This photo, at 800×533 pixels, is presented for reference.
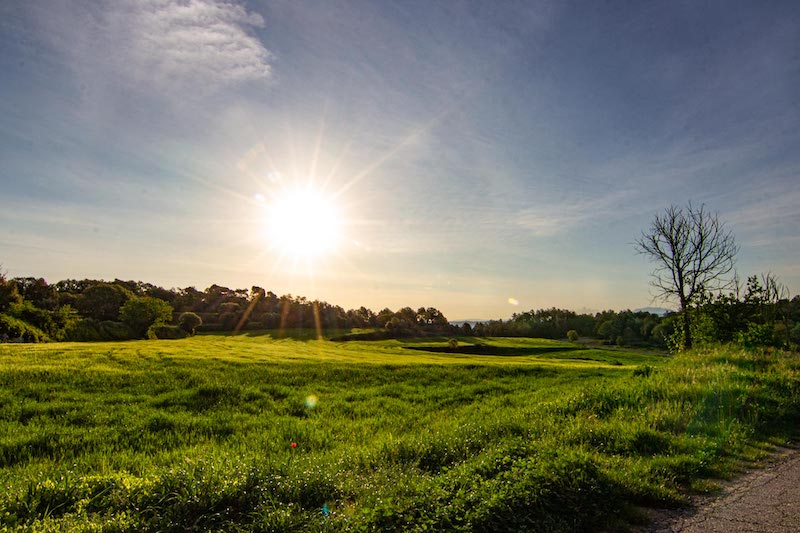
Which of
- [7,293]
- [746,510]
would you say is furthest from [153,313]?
[746,510]

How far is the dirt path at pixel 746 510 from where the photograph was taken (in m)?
4.88

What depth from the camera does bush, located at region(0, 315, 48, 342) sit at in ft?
101

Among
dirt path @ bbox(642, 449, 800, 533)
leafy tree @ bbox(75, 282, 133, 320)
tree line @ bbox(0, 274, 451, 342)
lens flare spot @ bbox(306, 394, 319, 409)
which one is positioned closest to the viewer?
dirt path @ bbox(642, 449, 800, 533)

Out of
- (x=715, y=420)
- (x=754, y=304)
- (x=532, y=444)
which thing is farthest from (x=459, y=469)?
(x=754, y=304)

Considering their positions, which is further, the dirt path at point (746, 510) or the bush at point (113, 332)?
the bush at point (113, 332)

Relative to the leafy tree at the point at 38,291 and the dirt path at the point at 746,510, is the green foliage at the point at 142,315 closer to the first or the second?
the leafy tree at the point at 38,291

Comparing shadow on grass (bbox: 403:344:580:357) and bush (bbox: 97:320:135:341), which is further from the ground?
bush (bbox: 97:320:135:341)

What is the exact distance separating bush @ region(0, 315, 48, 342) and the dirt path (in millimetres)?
41948

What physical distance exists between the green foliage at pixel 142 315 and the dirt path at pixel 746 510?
2115 inches

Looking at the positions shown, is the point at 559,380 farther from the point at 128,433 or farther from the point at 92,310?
the point at 92,310

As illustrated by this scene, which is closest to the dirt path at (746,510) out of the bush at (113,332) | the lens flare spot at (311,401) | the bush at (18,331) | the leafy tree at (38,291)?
the lens flare spot at (311,401)

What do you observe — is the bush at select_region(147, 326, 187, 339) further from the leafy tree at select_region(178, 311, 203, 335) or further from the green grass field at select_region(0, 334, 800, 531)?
the green grass field at select_region(0, 334, 800, 531)

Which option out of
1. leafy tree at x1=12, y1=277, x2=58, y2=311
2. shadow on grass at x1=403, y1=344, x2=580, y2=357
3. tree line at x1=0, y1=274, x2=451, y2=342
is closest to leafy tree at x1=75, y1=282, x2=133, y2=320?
tree line at x1=0, y1=274, x2=451, y2=342

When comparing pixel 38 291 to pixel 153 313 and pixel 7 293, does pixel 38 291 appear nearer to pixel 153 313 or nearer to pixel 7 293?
pixel 7 293
